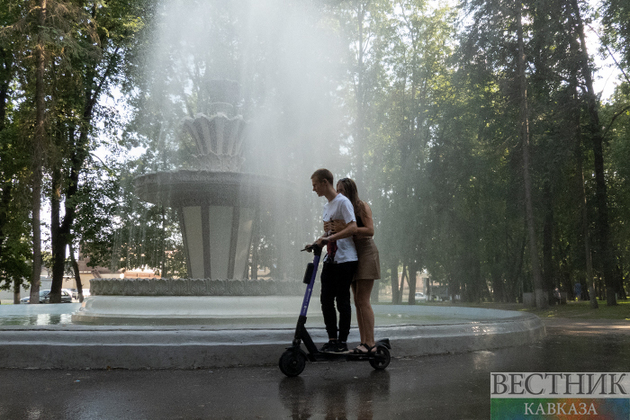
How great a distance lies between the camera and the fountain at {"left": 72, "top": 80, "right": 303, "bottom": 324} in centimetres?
746

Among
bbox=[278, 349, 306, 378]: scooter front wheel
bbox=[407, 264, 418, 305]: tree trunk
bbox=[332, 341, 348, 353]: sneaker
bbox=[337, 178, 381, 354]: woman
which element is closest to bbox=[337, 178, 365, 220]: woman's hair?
bbox=[337, 178, 381, 354]: woman

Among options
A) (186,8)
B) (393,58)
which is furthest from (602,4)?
(186,8)

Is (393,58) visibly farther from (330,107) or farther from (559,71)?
(559,71)

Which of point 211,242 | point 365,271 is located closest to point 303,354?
point 365,271

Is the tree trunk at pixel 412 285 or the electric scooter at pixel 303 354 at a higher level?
the electric scooter at pixel 303 354

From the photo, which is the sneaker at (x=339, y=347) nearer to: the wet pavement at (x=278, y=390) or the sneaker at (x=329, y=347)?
the sneaker at (x=329, y=347)

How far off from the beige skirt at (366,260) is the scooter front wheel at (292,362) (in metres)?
0.89

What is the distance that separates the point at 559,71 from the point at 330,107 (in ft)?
35.1

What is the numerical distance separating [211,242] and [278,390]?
6054 mm

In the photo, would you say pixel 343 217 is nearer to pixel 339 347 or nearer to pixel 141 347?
pixel 339 347

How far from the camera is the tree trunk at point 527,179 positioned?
2067cm

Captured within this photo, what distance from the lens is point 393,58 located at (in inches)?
1201

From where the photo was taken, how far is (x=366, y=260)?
4945 millimetres

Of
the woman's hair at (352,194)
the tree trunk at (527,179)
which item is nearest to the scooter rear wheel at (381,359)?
the woman's hair at (352,194)
